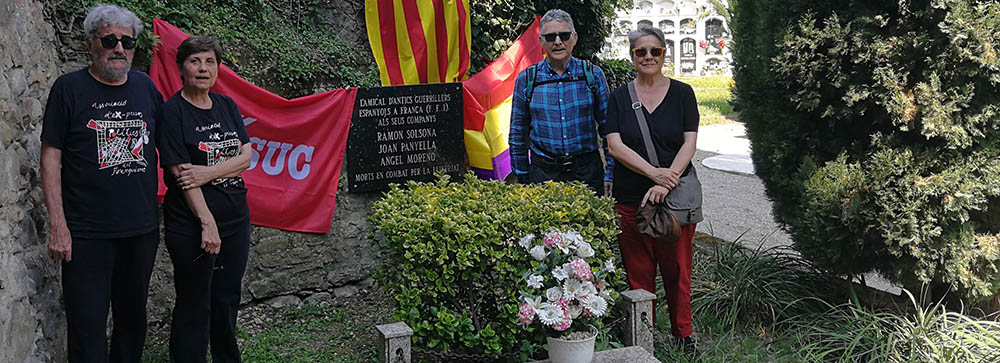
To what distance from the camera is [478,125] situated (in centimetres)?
581

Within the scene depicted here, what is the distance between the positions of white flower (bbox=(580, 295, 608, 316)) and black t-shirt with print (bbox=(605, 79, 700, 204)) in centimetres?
106

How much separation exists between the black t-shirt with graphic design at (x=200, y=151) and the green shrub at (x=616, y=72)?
3595 mm

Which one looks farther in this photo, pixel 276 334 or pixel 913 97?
pixel 276 334

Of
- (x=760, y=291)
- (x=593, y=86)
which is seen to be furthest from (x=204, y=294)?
(x=760, y=291)

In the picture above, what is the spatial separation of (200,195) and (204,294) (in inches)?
19.2

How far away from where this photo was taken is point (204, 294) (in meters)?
3.80

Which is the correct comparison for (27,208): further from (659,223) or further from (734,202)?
(734,202)

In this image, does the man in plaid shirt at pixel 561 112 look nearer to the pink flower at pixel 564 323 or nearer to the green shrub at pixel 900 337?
the pink flower at pixel 564 323

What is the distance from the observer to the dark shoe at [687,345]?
442 cm

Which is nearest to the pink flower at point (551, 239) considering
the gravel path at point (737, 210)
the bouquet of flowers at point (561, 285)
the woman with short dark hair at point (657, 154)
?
the bouquet of flowers at point (561, 285)

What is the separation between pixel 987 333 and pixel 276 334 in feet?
12.8

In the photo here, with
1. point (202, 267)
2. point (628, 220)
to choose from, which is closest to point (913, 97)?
point (628, 220)

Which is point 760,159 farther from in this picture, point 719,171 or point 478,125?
point 719,171

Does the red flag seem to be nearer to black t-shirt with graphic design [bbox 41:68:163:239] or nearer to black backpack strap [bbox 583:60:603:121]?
black t-shirt with graphic design [bbox 41:68:163:239]
